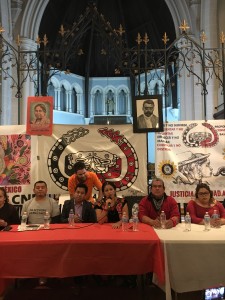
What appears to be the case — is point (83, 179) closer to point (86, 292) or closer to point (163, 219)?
point (163, 219)

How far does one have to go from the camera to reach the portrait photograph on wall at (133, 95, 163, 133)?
5.07 metres

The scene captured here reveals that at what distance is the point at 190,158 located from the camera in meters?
5.15

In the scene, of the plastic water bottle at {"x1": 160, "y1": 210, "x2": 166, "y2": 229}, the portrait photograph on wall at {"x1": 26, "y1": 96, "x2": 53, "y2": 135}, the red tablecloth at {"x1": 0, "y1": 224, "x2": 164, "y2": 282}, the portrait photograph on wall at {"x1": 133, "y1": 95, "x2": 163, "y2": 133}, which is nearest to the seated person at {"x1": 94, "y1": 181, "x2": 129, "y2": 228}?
the plastic water bottle at {"x1": 160, "y1": 210, "x2": 166, "y2": 229}

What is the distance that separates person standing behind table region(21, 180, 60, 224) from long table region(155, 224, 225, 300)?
164cm

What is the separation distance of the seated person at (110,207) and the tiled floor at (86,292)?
0.68 m

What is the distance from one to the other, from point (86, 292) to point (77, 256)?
69 centimetres

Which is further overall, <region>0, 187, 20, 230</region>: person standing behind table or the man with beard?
the man with beard

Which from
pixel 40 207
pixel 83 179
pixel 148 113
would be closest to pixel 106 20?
pixel 148 113

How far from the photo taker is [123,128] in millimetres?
5254

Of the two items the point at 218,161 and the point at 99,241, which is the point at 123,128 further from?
the point at 99,241

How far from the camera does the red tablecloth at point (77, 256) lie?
9.86 ft

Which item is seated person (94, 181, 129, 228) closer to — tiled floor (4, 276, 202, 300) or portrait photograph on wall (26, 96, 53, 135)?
tiled floor (4, 276, 202, 300)

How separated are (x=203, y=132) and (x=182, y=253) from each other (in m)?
2.59

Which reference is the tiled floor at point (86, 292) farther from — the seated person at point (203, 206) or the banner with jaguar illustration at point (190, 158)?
the banner with jaguar illustration at point (190, 158)
